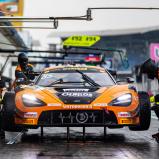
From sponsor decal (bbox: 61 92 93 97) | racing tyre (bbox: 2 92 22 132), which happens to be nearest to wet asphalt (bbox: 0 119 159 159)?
racing tyre (bbox: 2 92 22 132)

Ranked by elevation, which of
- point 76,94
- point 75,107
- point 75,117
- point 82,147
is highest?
point 76,94

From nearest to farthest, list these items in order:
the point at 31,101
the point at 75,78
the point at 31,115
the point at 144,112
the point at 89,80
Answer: the point at 31,115, the point at 31,101, the point at 144,112, the point at 89,80, the point at 75,78

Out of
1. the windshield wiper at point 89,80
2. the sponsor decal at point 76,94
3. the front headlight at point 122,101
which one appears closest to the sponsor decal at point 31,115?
the sponsor decal at point 76,94

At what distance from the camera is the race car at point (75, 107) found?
901 cm

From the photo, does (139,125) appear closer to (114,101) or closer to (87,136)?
(114,101)

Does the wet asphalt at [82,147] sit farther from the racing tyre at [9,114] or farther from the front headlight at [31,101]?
the front headlight at [31,101]

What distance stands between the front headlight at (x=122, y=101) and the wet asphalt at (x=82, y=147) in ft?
2.03

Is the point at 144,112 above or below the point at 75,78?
below

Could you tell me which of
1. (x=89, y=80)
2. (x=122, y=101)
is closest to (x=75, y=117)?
(x=122, y=101)

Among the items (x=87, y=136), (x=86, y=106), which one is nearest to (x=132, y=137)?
(x=87, y=136)

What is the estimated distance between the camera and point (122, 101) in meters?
9.26

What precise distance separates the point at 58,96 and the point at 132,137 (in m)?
1.90

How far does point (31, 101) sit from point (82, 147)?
4.31 ft

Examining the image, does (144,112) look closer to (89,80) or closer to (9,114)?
(89,80)
